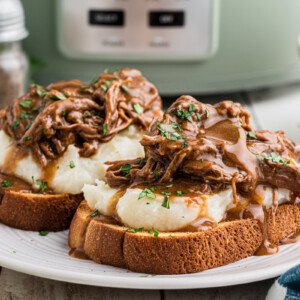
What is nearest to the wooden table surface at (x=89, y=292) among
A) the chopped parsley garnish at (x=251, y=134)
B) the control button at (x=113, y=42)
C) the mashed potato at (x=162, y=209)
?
the mashed potato at (x=162, y=209)

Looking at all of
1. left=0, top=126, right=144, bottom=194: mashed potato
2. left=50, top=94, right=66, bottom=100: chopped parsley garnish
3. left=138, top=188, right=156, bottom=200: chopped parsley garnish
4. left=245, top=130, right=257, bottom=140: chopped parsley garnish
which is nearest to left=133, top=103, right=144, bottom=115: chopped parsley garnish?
left=0, top=126, right=144, bottom=194: mashed potato

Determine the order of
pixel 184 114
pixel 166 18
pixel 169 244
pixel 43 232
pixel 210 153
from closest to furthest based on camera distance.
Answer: pixel 169 244, pixel 210 153, pixel 184 114, pixel 43 232, pixel 166 18

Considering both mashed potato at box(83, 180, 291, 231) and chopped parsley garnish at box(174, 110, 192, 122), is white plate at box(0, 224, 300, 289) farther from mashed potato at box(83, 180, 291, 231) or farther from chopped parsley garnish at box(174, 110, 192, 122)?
chopped parsley garnish at box(174, 110, 192, 122)

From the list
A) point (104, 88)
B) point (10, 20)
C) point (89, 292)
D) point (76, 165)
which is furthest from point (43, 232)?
point (10, 20)

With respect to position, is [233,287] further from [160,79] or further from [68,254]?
[160,79]

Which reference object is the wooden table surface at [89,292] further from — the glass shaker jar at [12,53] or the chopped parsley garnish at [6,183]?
the glass shaker jar at [12,53]

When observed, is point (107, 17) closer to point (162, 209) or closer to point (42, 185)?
point (42, 185)

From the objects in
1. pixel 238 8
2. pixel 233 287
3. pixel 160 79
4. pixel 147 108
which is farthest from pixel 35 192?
pixel 238 8
